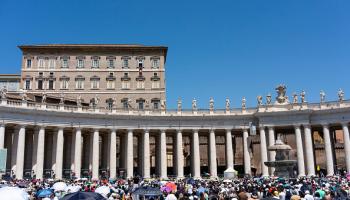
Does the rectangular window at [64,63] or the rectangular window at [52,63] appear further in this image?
the rectangular window at [64,63]

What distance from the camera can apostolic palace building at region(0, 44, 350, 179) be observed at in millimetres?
61094

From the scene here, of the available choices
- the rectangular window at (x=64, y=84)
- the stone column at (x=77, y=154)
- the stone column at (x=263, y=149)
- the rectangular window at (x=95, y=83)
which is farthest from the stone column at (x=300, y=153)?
the rectangular window at (x=64, y=84)

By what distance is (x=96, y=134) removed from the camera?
6562 centimetres

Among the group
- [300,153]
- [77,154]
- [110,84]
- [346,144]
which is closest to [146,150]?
[77,154]

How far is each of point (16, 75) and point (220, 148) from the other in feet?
159

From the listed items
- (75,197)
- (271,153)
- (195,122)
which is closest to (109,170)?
(195,122)

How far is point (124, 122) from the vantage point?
223ft

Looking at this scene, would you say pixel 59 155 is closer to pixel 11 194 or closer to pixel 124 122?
pixel 124 122

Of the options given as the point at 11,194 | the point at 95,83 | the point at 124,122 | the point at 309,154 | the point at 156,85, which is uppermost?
the point at 95,83

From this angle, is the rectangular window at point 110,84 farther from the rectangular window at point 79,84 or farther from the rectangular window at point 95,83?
the rectangular window at point 79,84

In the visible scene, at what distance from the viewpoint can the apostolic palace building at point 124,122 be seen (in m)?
61.1

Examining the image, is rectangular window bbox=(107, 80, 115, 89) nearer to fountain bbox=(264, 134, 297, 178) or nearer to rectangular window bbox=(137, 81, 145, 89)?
rectangular window bbox=(137, 81, 145, 89)

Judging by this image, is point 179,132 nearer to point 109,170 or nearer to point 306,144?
point 109,170

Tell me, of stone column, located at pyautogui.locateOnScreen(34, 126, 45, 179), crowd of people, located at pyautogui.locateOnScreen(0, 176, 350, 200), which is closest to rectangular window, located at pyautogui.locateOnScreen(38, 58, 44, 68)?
stone column, located at pyautogui.locateOnScreen(34, 126, 45, 179)
